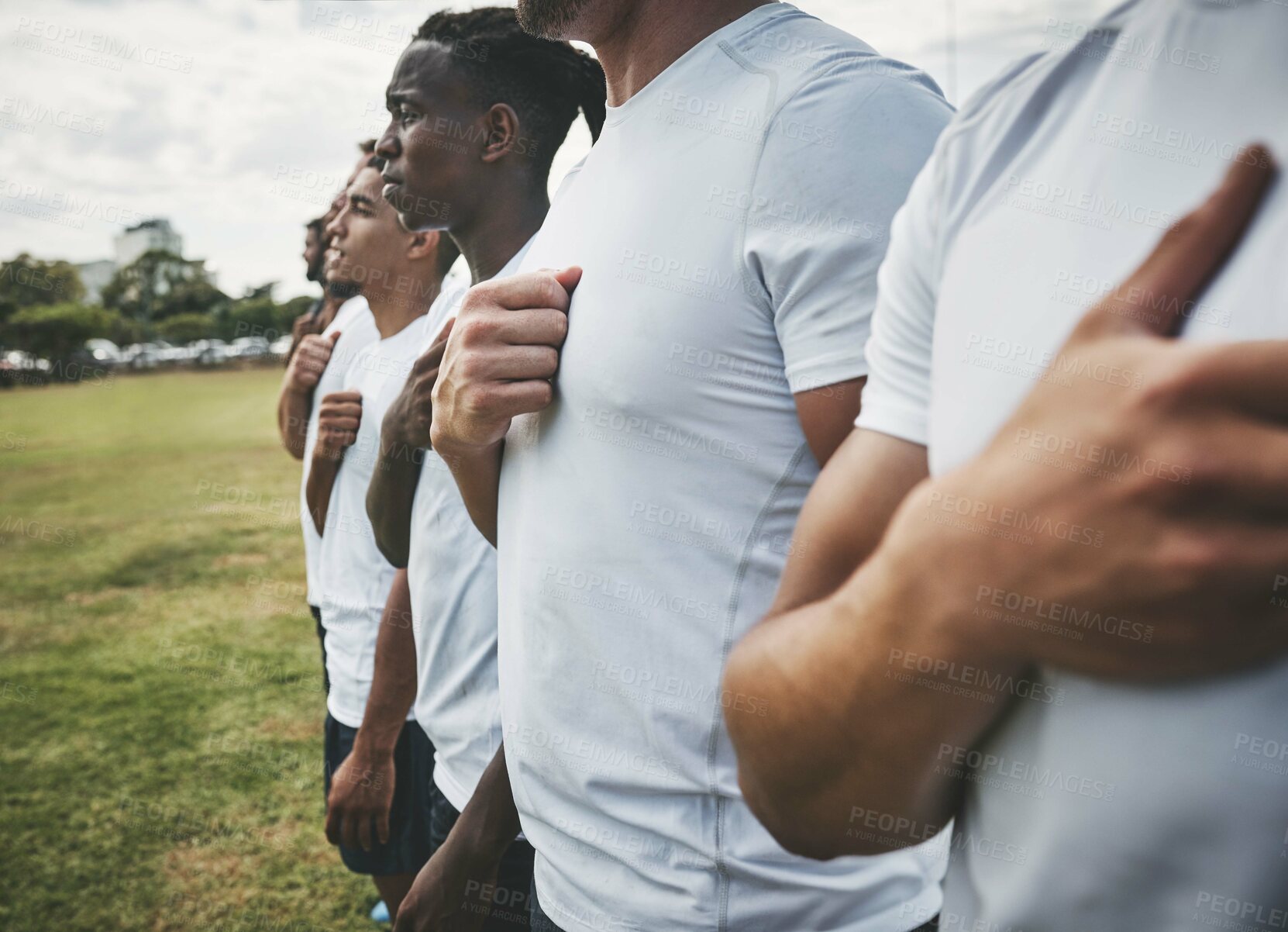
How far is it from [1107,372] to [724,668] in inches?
28.3

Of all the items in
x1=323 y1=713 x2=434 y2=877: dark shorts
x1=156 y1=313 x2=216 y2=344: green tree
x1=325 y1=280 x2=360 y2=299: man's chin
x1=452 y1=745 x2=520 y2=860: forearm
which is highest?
x1=325 y1=280 x2=360 y2=299: man's chin

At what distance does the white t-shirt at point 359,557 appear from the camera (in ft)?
9.94

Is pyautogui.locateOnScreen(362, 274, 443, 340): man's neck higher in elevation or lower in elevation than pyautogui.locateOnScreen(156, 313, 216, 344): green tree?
higher

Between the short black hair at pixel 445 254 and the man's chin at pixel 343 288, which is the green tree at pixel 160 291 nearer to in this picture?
the man's chin at pixel 343 288

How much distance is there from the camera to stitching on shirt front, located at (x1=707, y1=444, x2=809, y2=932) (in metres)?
1.17

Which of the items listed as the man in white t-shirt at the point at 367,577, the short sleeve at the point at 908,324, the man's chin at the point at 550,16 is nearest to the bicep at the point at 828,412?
the short sleeve at the point at 908,324

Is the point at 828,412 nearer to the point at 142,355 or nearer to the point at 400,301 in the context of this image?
the point at 400,301

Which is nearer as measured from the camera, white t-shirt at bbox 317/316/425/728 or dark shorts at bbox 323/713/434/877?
dark shorts at bbox 323/713/434/877

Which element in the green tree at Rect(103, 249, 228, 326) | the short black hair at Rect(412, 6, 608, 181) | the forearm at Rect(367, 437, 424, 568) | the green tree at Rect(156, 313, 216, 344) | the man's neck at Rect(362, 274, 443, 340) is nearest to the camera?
the forearm at Rect(367, 437, 424, 568)

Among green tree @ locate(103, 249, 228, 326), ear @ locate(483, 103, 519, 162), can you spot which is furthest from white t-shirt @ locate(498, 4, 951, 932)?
green tree @ locate(103, 249, 228, 326)

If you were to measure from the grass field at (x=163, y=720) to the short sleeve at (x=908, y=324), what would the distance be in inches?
154

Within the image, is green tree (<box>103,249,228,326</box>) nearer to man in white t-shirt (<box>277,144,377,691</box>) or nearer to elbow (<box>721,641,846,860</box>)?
man in white t-shirt (<box>277,144,377,691</box>)

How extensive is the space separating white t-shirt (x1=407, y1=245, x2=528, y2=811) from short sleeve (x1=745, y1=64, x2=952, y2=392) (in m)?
1.17

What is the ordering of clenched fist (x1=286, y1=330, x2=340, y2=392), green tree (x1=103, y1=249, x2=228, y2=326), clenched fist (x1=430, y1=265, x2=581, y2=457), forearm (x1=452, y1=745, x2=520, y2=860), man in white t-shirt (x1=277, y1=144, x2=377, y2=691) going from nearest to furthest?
clenched fist (x1=430, y1=265, x2=581, y2=457) → forearm (x1=452, y1=745, x2=520, y2=860) → man in white t-shirt (x1=277, y1=144, x2=377, y2=691) → clenched fist (x1=286, y1=330, x2=340, y2=392) → green tree (x1=103, y1=249, x2=228, y2=326)
